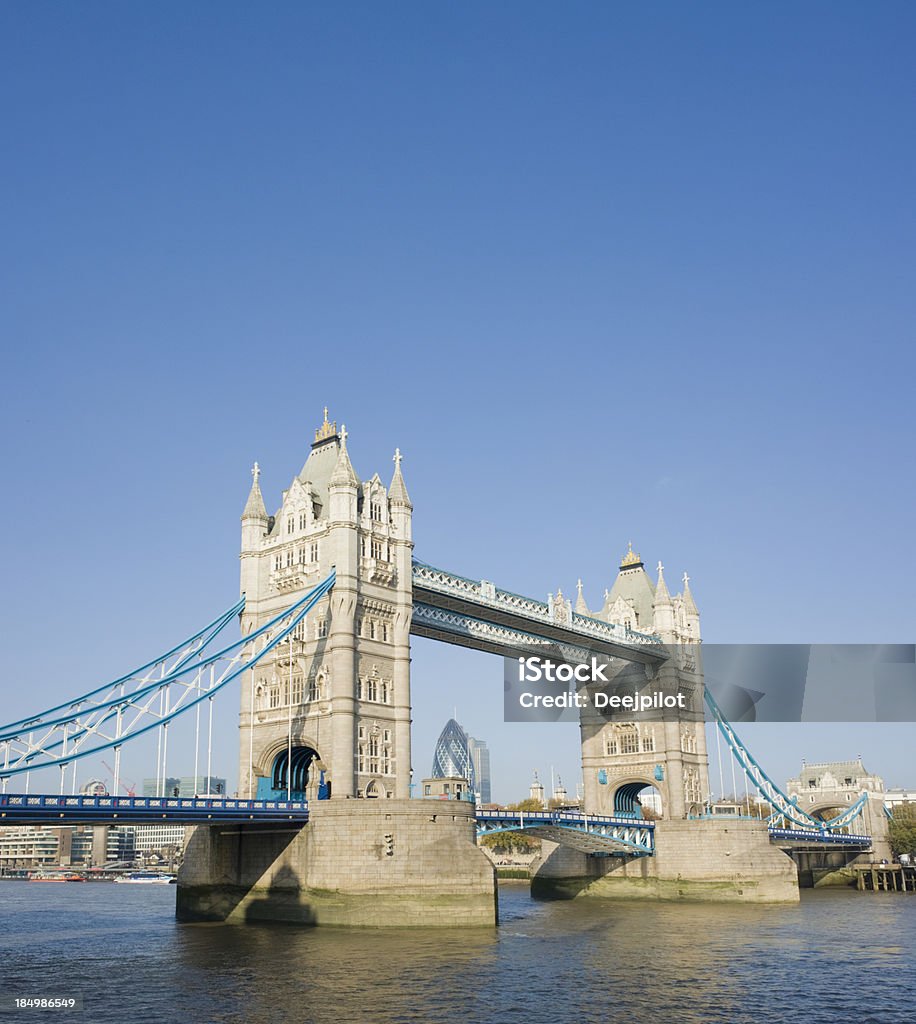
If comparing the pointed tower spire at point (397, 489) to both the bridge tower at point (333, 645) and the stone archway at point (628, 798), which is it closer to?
the bridge tower at point (333, 645)

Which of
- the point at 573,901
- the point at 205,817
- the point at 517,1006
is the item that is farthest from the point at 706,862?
the point at 517,1006

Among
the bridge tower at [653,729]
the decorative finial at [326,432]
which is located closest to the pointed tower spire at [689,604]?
the bridge tower at [653,729]

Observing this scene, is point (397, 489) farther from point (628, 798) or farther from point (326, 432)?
point (628, 798)

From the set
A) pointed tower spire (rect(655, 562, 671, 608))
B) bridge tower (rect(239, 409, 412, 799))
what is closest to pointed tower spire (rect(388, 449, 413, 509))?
bridge tower (rect(239, 409, 412, 799))

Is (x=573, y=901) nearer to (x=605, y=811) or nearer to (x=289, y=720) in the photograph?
(x=605, y=811)

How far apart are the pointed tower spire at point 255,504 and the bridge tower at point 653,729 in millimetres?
36589

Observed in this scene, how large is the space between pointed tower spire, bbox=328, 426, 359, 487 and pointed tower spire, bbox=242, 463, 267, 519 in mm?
6585

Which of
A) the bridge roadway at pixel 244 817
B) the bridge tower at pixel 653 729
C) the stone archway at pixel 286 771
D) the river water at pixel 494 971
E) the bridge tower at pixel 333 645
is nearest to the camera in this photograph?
the river water at pixel 494 971

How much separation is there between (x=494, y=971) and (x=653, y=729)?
52839 mm

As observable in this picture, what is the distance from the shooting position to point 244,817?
180 feet

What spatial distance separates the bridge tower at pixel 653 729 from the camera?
300 ft

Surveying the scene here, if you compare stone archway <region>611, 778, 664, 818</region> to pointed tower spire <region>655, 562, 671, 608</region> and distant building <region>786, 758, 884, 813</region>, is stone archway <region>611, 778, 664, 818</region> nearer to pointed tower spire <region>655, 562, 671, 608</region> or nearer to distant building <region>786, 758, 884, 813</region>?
pointed tower spire <region>655, 562, 671, 608</region>

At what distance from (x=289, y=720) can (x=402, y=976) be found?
86.8 feet

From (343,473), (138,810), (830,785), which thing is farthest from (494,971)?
(830,785)
